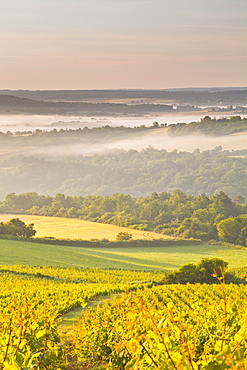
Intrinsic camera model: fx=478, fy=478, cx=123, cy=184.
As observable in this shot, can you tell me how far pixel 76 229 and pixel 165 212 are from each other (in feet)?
96.7

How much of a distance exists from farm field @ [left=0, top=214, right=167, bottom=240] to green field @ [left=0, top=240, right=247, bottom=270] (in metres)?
13.7

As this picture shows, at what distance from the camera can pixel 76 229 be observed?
123375 mm

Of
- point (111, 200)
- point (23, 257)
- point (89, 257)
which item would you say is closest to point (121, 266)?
point (89, 257)

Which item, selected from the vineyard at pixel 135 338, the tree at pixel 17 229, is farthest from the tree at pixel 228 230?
the vineyard at pixel 135 338

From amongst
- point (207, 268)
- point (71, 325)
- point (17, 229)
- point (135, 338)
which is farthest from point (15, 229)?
point (135, 338)

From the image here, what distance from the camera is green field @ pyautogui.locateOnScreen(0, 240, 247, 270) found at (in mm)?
64438

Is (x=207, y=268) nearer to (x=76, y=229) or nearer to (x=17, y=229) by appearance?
(x=17, y=229)

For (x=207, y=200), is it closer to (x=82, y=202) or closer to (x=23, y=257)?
(x=82, y=202)

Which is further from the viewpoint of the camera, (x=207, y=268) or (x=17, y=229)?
(x=17, y=229)

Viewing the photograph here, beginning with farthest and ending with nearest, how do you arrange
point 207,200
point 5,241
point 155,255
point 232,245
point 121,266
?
point 207,200, point 232,245, point 155,255, point 5,241, point 121,266

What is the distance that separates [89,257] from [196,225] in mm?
46189

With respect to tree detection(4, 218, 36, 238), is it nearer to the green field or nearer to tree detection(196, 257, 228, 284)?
the green field

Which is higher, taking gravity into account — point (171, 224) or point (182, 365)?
point (182, 365)

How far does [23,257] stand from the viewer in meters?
63.2
